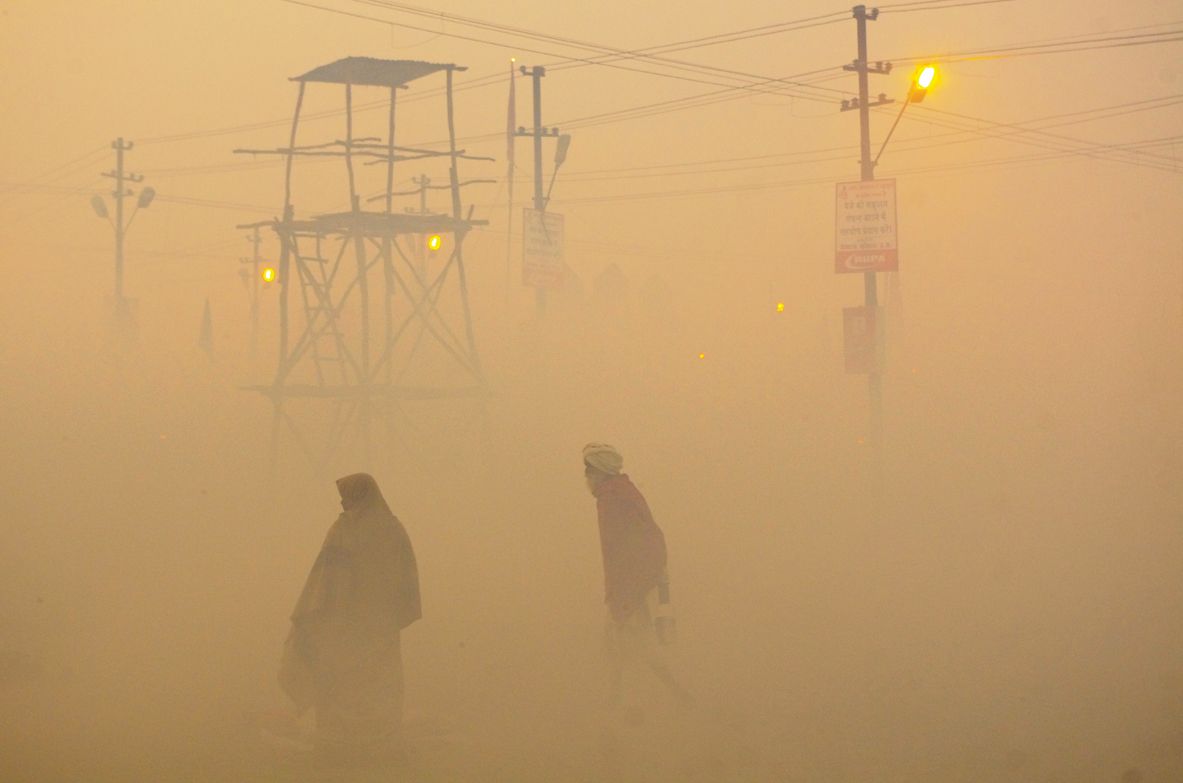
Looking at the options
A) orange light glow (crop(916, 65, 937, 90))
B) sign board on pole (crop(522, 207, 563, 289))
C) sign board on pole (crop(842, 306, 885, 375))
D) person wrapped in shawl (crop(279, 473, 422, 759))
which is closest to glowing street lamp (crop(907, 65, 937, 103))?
orange light glow (crop(916, 65, 937, 90))

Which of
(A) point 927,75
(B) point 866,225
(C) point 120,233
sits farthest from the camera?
(C) point 120,233

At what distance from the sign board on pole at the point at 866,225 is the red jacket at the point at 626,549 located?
1132 centimetres

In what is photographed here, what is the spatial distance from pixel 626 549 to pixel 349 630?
77.0 inches

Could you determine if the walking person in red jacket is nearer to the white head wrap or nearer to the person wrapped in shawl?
the white head wrap

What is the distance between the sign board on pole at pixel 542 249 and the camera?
2184 cm

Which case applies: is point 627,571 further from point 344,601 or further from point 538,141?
point 538,141

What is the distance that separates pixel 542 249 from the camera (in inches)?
871

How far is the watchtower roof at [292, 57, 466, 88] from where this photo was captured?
65.1 feet

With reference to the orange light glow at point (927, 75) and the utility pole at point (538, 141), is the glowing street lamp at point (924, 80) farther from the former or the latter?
the utility pole at point (538, 141)

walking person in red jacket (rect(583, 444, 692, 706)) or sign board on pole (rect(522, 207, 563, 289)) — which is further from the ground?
sign board on pole (rect(522, 207, 563, 289))

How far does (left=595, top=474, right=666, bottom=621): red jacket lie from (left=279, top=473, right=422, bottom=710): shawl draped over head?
155 cm

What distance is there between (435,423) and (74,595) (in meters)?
15.2

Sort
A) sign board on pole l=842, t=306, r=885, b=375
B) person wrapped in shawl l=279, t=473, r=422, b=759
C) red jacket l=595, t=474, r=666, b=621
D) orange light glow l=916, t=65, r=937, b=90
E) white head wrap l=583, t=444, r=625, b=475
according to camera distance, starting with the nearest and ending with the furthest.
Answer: person wrapped in shawl l=279, t=473, r=422, b=759
red jacket l=595, t=474, r=666, b=621
white head wrap l=583, t=444, r=625, b=475
orange light glow l=916, t=65, r=937, b=90
sign board on pole l=842, t=306, r=885, b=375

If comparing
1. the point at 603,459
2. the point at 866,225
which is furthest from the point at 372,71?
the point at 603,459
